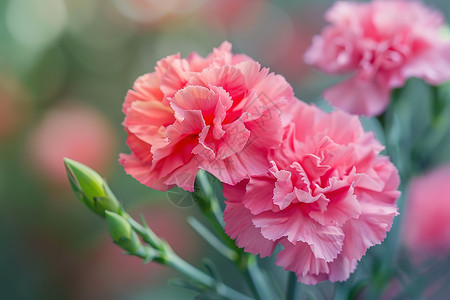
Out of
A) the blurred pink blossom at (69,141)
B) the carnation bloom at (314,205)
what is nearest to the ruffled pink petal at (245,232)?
the carnation bloom at (314,205)

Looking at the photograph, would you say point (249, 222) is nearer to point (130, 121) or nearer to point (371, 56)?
point (130, 121)

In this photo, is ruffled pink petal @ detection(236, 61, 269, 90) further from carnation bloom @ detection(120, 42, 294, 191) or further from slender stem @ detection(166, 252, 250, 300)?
slender stem @ detection(166, 252, 250, 300)

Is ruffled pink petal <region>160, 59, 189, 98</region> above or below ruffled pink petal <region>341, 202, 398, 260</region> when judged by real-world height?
A: above

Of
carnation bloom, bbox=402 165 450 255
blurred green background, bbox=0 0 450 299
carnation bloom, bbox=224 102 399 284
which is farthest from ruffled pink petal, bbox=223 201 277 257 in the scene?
blurred green background, bbox=0 0 450 299

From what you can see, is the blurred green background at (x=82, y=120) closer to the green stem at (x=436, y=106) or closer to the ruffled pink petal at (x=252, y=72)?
the green stem at (x=436, y=106)

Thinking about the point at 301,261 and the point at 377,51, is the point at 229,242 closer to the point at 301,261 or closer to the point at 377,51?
the point at 301,261

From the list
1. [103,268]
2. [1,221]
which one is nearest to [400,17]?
[103,268]
